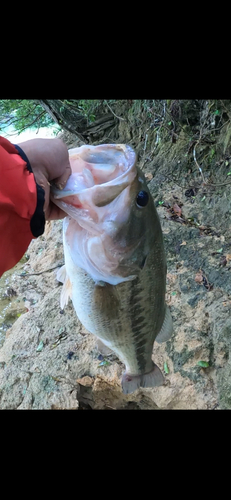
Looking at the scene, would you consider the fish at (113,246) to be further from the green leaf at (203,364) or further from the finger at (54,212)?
the green leaf at (203,364)

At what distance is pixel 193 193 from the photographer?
185 inches

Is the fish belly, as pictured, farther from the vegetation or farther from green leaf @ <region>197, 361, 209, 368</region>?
the vegetation

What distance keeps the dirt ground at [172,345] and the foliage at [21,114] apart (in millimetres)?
3596

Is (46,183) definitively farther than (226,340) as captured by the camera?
No

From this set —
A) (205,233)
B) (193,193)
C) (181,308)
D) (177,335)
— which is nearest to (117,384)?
(177,335)

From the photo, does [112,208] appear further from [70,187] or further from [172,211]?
[172,211]

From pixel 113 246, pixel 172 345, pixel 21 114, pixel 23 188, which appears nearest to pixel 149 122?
pixel 21 114

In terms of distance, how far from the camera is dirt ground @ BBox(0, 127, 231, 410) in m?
3.09

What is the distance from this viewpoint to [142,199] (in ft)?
5.88

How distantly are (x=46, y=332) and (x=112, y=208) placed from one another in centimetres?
242

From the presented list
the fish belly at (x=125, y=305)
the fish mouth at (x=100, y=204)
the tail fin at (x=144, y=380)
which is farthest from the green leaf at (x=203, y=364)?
the fish mouth at (x=100, y=204)

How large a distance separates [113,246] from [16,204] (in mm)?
703


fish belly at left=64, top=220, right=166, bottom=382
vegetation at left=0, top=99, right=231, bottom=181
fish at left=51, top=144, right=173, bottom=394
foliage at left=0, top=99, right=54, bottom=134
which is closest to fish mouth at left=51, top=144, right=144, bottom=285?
fish at left=51, top=144, right=173, bottom=394

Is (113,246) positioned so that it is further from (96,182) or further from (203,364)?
(203,364)
